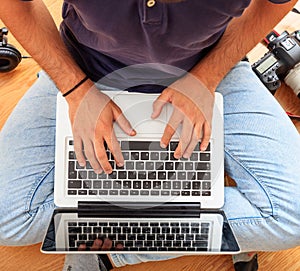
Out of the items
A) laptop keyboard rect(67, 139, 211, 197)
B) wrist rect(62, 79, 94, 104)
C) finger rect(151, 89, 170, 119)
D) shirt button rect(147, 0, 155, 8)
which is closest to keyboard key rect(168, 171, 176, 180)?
laptop keyboard rect(67, 139, 211, 197)

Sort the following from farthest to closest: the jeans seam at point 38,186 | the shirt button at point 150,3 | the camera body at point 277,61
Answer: the camera body at point 277,61
the jeans seam at point 38,186
the shirt button at point 150,3

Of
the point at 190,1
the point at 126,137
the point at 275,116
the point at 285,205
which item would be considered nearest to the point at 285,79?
the point at 275,116

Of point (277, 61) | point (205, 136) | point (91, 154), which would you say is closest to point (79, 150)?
point (91, 154)

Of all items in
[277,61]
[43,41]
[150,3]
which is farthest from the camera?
[277,61]

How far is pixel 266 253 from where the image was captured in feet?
3.93

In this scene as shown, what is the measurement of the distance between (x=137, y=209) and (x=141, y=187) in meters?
0.04

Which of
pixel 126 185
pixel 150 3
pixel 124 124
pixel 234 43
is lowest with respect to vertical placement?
pixel 126 185

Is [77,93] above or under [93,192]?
above

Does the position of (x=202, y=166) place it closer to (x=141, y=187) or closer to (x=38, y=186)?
(x=141, y=187)

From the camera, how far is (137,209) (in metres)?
0.95

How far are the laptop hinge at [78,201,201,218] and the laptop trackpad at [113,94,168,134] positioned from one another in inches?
5.3

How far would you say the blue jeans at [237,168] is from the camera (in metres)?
0.98

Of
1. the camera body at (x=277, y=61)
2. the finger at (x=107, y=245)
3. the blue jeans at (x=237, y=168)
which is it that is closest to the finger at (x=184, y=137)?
the blue jeans at (x=237, y=168)

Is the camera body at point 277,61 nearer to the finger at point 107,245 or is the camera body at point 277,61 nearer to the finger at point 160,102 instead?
the finger at point 160,102
